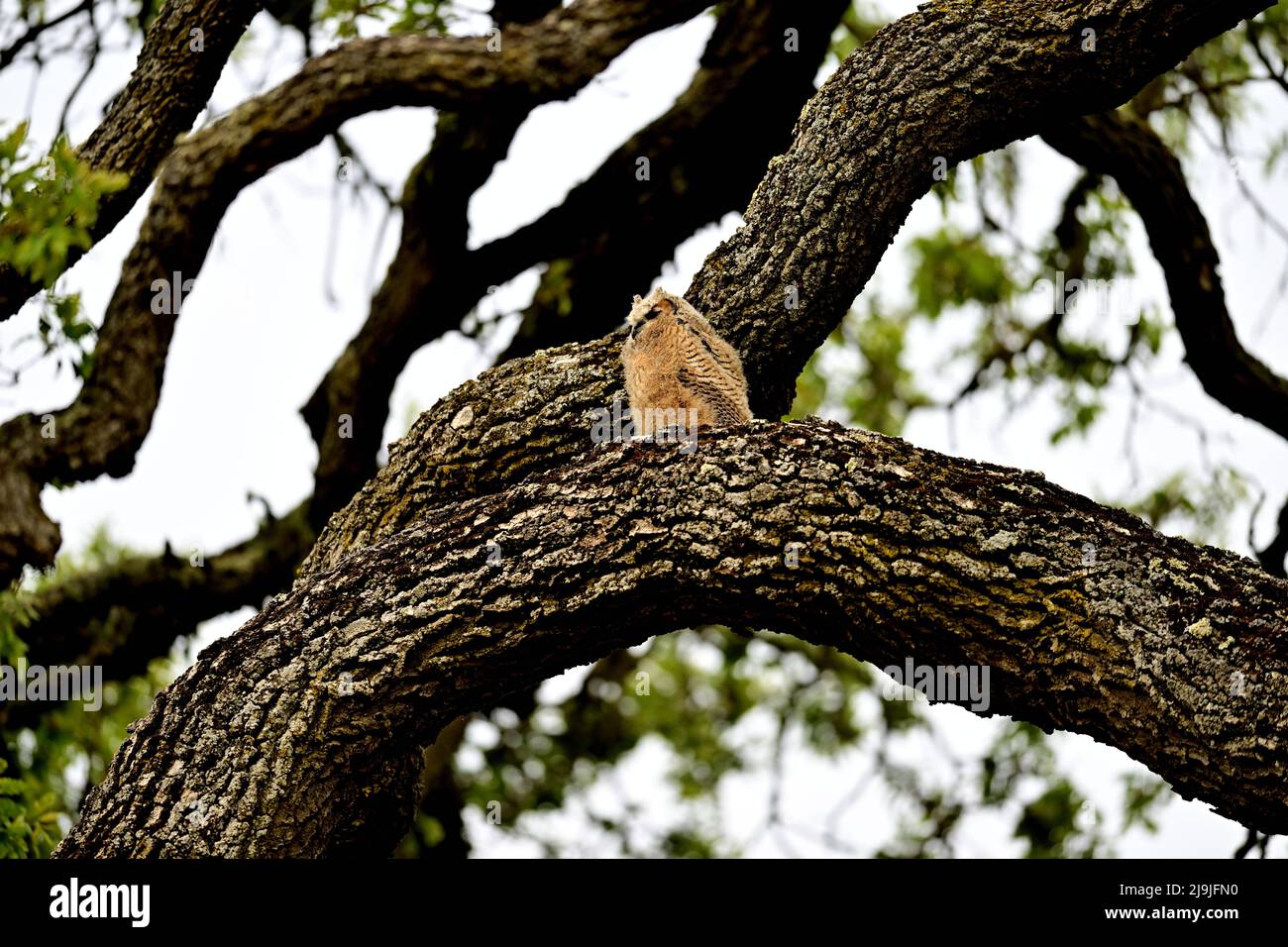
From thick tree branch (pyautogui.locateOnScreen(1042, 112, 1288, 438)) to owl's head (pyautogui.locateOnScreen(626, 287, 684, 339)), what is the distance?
2.82 m

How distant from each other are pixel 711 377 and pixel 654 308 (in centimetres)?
43

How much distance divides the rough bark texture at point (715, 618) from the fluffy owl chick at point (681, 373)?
1.79 feet

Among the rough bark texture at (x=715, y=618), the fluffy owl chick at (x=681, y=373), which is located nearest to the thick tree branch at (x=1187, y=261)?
the fluffy owl chick at (x=681, y=373)

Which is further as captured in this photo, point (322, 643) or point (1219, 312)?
point (1219, 312)

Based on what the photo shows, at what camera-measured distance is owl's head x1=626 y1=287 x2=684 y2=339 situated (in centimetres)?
500

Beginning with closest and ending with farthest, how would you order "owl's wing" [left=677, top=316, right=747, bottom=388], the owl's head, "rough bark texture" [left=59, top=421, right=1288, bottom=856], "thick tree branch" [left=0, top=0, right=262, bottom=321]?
"rough bark texture" [left=59, top=421, right=1288, bottom=856] → "owl's wing" [left=677, top=316, right=747, bottom=388] → the owl's head → "thick tree branch" [left=0, top=0, right=262, bottom=321]

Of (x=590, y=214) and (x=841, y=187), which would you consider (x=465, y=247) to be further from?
(x=841, y=187)

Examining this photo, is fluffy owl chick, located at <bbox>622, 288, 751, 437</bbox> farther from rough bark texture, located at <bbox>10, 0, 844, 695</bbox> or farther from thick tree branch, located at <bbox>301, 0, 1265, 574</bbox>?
rough bark texture, located at <bbox>10, 0, 844, 695</bbox>

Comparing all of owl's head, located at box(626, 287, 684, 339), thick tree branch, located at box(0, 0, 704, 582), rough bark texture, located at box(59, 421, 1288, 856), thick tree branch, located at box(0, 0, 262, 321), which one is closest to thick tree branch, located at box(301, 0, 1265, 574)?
owl's head, located at box(626, 287, 684, 339)

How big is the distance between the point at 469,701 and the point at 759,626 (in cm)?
89

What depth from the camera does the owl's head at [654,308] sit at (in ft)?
16.4

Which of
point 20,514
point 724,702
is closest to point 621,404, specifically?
point 20,514
